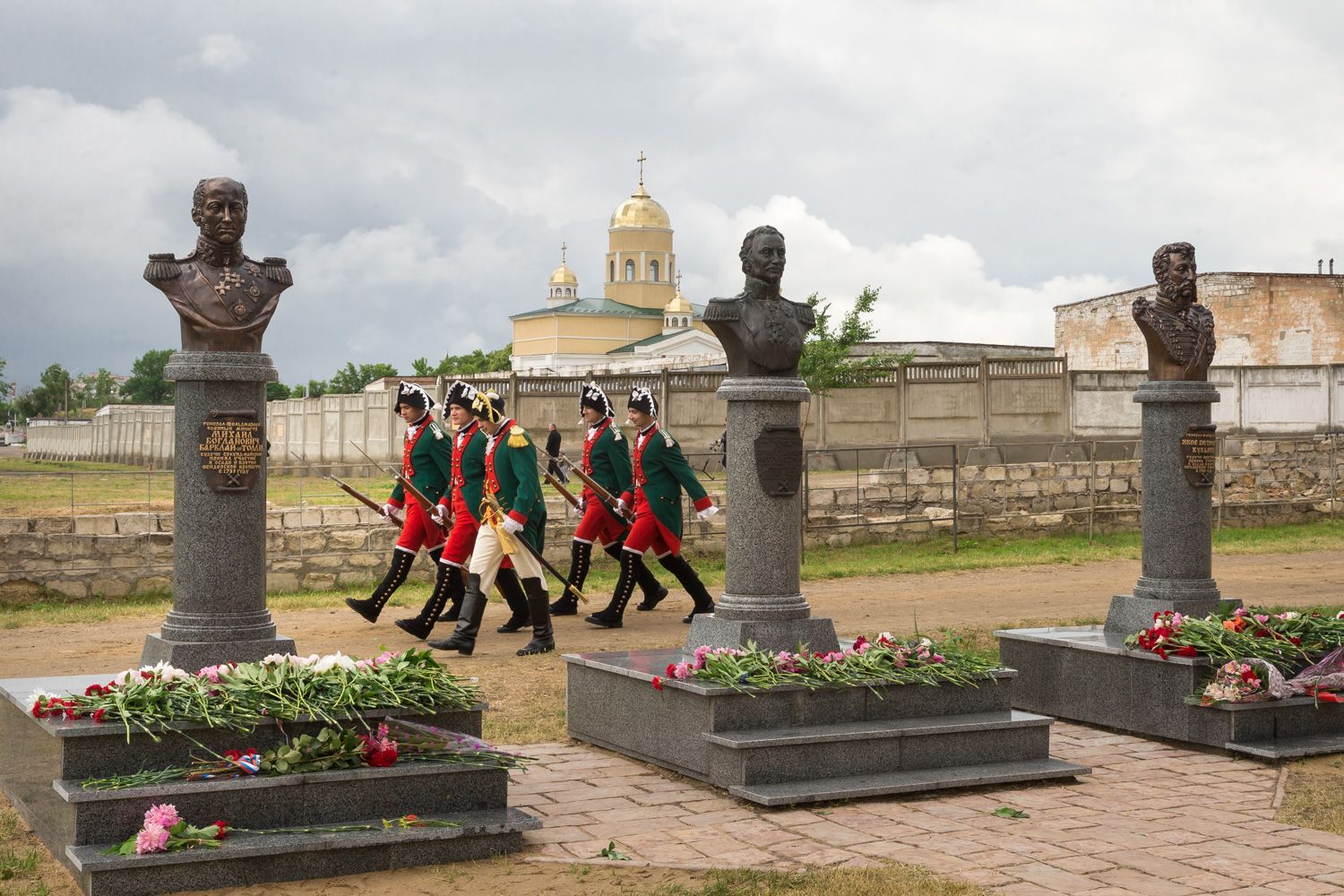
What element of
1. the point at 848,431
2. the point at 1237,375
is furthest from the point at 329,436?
the point at 1237,375

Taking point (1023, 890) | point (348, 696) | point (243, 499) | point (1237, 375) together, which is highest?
point (1237, 375)

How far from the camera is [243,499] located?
21.5 ft

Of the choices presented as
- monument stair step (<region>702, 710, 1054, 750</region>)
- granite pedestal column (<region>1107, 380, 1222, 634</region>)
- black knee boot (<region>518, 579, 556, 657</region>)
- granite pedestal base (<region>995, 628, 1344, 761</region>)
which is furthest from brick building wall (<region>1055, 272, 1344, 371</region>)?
monument stair step (<region>702, 710, 1054, 750</region>)

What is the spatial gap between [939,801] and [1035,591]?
862cm

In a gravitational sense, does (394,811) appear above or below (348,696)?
below

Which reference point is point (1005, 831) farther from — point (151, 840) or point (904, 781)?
point (151, 840)

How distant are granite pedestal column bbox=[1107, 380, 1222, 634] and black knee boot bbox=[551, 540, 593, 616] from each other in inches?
218

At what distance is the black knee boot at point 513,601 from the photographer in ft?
35.9

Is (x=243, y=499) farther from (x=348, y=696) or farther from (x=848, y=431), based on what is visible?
(x=848, y=431)

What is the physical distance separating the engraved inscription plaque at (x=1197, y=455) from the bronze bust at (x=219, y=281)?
17.3 ft

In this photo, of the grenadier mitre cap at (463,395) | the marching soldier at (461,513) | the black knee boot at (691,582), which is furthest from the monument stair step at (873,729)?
the black knee boot at (691,582)

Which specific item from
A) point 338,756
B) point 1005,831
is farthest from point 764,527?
point 338,756

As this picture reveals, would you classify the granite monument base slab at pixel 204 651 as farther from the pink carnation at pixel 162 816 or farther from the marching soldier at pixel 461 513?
the marching soldier at pixel 461 513

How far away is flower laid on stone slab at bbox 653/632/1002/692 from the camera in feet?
22.8
